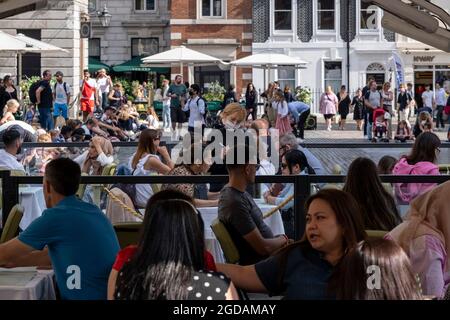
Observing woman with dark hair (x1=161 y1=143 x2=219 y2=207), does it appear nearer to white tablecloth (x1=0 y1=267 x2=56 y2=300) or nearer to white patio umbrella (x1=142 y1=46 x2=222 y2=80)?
white tablecloth (x1=0 y1=267 x2=56 y2=300)

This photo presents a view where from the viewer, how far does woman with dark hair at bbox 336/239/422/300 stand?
13.0 feet

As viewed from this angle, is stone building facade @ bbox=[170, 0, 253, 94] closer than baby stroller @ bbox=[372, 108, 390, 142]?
No

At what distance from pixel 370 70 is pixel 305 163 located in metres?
39.5

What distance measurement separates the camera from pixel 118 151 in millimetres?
13805

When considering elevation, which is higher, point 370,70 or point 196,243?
point 370,70

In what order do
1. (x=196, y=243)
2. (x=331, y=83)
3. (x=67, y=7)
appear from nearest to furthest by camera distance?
(x=196, y=243) → (x=67, y=7) → (x=331, y=83)

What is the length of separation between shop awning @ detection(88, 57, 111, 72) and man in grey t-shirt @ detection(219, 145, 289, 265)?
151 feet

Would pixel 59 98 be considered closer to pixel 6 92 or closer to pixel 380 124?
pixel 6 92

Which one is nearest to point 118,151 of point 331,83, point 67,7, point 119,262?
point 119,262

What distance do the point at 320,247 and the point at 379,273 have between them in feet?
2.63

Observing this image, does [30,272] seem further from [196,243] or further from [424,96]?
[424,96]

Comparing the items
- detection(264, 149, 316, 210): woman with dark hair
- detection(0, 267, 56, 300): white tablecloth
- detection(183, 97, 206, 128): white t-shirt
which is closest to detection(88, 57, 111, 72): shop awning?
detection(183, 97, 206, 128): white t-shirt

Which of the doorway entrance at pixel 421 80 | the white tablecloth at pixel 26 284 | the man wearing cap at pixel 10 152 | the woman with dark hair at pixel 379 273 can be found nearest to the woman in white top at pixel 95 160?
the man wearing cap at pixel 10 152

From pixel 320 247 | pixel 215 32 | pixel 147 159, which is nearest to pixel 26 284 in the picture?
pixel 320 247
